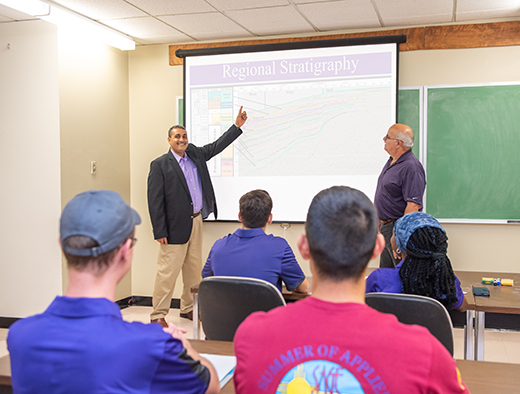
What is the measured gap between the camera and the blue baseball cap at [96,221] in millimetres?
931

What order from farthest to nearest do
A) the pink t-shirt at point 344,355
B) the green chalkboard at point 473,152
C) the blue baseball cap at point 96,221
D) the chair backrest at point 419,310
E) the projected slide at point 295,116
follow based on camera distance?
1. the projected slide at point 295,116
2. the green chalkboard at point 473,152
3. the chair backrest at point 419,310
4. the blue baseball cap at point 96,221
5. the pink t-shirt at point 344,355

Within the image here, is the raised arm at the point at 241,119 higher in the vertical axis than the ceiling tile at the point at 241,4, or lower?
lower

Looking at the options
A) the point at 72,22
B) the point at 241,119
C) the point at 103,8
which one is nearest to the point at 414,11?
the point at 241,119

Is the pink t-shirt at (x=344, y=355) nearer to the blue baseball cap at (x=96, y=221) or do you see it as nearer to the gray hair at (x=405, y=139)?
the blue baseball cap at (x=96, y=221)

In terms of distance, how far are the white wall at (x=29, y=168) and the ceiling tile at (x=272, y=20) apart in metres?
1.55

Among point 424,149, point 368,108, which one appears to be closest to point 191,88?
point 368,108

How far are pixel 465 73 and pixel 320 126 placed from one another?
1.26m

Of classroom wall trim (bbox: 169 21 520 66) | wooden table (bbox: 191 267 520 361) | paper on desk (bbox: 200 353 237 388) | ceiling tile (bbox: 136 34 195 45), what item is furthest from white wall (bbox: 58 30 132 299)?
paper on desk (bbox: 200 353 237 388)

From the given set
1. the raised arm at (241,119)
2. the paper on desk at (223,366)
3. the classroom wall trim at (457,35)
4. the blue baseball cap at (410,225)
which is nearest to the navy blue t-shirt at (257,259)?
the blue baseball cap at (410,225)

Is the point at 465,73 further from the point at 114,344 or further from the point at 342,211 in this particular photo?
the point at 114,344

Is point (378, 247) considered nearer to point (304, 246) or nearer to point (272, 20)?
point (304, 246)

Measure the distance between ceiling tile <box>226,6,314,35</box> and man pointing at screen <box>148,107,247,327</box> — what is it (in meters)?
0.76

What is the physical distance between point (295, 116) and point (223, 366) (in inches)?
126

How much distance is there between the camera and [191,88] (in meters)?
4.46
